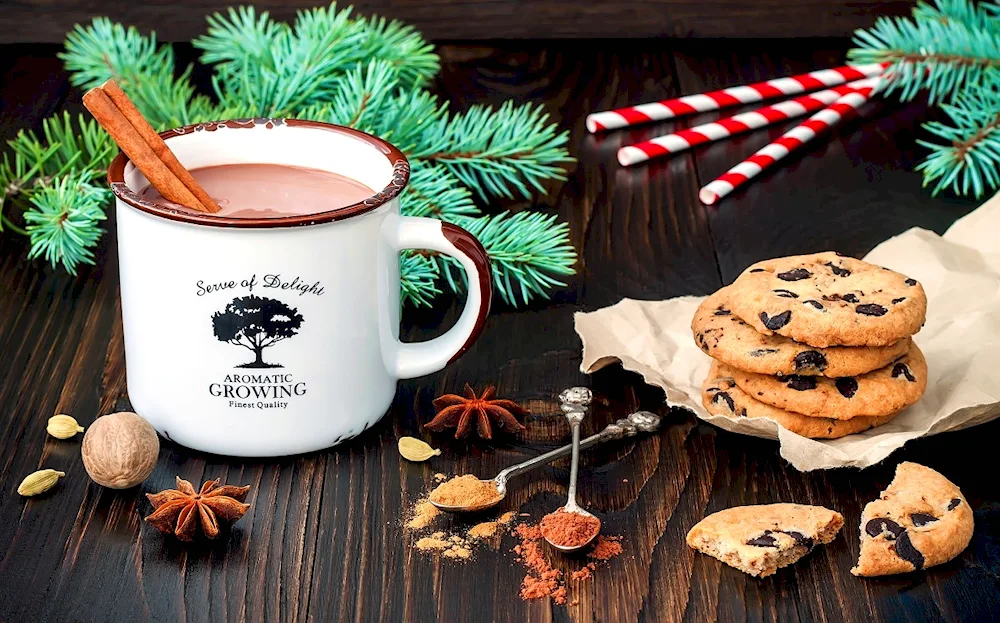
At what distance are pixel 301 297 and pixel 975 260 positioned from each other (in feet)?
2.53

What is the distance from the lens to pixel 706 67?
6.51ft

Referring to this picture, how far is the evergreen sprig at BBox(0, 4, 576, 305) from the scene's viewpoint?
4.33 ft

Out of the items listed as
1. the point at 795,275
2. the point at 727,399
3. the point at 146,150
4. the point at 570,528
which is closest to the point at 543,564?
the point at 570,528

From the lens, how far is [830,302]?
1.05 metres

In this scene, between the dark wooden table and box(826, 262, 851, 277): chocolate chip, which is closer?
the dark wooden table

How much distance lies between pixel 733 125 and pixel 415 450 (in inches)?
35.2

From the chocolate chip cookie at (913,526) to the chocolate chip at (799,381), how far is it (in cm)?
11

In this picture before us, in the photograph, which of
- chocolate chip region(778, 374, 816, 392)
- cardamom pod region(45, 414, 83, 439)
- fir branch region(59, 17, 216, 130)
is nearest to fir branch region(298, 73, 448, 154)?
fir branch region(59, 17, 216, 130)

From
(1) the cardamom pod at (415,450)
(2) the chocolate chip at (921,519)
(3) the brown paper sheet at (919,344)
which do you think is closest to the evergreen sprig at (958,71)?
(3) the brown paper sheet at (919,344)

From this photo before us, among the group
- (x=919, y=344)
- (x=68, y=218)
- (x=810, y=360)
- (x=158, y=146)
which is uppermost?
(x=158, y=146)

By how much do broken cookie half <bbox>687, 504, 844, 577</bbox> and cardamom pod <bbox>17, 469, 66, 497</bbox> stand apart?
1.72 feet

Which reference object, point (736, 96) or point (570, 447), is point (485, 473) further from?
point (736, 96)

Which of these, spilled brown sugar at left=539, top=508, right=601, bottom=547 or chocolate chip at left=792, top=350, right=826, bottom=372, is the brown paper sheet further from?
spilled brown sugar at left=539, top=508, right=601, bottom=547

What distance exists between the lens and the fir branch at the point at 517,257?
133cm
